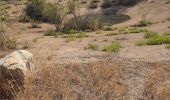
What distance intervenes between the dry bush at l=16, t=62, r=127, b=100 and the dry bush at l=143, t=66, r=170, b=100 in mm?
645

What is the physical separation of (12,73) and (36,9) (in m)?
35.9

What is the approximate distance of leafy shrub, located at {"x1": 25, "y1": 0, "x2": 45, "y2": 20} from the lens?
148 ft

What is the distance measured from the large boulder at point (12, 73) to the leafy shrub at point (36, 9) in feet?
112

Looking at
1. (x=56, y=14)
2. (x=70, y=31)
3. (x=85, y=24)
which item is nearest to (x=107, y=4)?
(x=56, y=14)

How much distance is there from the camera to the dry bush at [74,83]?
1035 cm

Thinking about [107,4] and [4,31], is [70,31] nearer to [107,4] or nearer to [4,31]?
[107,4]

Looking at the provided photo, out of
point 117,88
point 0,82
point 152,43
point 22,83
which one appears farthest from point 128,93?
point 152,43

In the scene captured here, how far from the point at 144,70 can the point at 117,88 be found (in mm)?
1838

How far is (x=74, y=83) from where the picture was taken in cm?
1109

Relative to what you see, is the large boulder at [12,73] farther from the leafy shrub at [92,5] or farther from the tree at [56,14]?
the leafy shrub at [92,5]

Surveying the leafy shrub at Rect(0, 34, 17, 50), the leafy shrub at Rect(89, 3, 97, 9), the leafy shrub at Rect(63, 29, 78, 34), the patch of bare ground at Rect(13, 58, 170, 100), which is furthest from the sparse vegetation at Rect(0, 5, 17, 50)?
the leafy shrub at Rect(89, 3, 97, 9)

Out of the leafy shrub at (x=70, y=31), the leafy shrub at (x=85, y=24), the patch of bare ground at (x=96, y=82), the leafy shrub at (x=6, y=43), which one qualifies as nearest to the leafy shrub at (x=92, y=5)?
the leafy shrub at (x=85, y=24)

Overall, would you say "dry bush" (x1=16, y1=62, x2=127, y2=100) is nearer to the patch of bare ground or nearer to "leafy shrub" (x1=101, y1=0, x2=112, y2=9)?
Answer: the patch of bare ground

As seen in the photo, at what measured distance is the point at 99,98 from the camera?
10.4 meters
